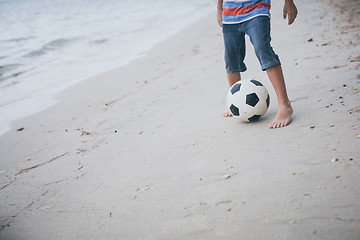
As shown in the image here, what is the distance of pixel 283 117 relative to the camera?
2.91m

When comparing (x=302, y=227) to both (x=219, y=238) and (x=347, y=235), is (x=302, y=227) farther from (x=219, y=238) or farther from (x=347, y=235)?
(x=219, y=238)

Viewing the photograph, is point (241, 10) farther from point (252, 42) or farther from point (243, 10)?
point (252, 42)

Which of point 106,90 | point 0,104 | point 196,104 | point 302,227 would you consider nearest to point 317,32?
point 196,104

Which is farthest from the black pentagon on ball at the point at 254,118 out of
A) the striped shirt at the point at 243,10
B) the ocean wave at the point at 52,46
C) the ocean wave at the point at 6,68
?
the ocean wave at the point at 52,46

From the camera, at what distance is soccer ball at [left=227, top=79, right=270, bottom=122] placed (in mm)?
3037

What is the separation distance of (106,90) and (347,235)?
4719mm

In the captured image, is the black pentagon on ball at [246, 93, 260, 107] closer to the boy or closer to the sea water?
the boy

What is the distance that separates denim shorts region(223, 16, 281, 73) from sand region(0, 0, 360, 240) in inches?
22.8

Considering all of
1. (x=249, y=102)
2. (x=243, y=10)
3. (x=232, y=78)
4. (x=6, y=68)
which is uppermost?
(x=243, y=10)

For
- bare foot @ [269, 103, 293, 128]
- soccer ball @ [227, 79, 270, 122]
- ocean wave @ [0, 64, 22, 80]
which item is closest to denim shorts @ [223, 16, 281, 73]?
soccer ball @ [227, 79, 270, 122]

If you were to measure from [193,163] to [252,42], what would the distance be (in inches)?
51.4

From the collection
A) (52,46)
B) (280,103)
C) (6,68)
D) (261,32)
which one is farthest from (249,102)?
(52,46)

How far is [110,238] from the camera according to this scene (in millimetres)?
1987

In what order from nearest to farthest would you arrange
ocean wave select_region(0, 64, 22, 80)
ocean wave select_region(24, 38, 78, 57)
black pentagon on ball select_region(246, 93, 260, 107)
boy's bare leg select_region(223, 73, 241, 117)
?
black pentagon on ball select_region(246, 93, 260, 107), boy's bare leg select_region(223, 73, 241, 117), ocean wave select_region(0, 64, 22, 80), ocean wave select_region(24, 38, 78, 57)
